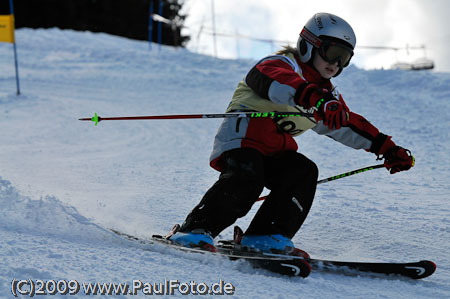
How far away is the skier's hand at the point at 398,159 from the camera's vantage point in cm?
305

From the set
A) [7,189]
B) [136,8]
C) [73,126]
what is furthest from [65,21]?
[7,189]

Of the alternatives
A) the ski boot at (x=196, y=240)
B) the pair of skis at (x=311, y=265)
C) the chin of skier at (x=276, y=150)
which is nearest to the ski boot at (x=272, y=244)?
the chin of skier at (x=276, y=150)

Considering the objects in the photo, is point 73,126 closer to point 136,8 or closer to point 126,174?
point 126,174

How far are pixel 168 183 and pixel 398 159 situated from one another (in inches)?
103

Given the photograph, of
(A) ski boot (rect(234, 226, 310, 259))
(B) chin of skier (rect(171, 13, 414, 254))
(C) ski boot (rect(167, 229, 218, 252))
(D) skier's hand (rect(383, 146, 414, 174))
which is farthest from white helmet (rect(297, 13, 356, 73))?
(C) ski boot (rect(167, 229, 218, 252))

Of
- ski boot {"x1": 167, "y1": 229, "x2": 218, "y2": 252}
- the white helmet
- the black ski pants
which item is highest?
the white helmet

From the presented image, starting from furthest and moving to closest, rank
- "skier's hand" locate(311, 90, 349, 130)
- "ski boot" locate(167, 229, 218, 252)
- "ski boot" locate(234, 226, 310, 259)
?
"ski boot" locate(234, 226, 310, 259), "ski boot" locate(167, 229, 218, 252), "skier's hand" locate(311, 90, 349, 130)

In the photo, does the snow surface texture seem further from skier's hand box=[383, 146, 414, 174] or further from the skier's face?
the skier's face

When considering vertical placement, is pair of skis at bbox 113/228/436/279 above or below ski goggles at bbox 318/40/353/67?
below

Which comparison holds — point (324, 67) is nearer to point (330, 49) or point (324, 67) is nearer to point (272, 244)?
point (330, 49)

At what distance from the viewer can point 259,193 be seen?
9.54 feet

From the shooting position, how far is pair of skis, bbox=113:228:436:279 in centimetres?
246

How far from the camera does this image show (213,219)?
2.88 metres

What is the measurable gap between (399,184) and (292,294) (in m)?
3.49
